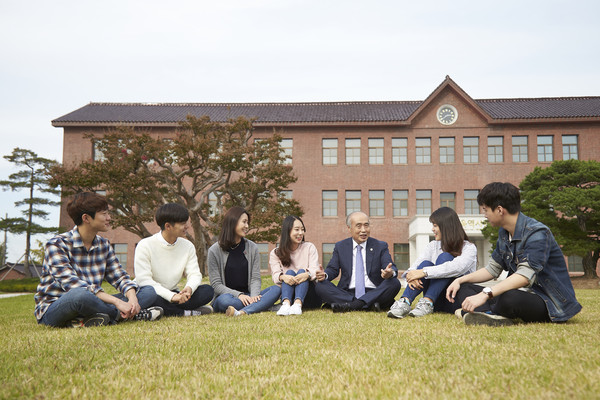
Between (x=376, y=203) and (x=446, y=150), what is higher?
(x=446, y=150)

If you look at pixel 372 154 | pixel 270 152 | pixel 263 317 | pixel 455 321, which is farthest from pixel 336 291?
pixel 372 154

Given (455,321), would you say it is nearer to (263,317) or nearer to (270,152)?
(263,317)

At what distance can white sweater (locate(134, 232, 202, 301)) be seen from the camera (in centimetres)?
514

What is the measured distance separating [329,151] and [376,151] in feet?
8.03

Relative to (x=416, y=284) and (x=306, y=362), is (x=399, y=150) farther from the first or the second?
(x=306, y=362)

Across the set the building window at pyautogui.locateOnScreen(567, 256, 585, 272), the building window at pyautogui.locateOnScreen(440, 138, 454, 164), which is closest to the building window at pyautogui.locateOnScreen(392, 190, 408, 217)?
the building window at pyautogui.locateOnScreen(440, 138, 454, 164)

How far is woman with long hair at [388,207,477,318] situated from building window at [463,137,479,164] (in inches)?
859

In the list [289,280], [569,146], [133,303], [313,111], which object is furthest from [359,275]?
[569,146]

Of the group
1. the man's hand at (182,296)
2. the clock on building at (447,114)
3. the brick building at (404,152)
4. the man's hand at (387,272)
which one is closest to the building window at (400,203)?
the brick building at (404,152)

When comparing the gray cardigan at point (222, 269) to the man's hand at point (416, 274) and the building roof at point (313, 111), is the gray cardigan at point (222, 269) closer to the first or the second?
the man's hand at point (416, 274)

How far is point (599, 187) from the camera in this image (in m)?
17.1

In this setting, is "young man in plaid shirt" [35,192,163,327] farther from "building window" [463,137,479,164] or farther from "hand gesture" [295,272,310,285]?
"building window" [463,137,479,164]

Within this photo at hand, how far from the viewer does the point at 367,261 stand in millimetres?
5801

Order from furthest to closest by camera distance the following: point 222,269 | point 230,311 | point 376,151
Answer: point 376,151, point 222,269, point 230,311
